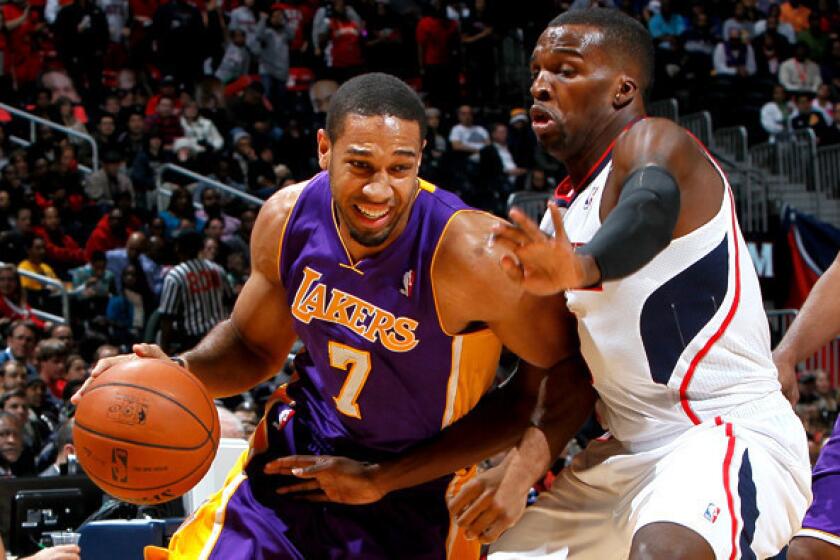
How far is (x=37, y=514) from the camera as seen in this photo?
546cm

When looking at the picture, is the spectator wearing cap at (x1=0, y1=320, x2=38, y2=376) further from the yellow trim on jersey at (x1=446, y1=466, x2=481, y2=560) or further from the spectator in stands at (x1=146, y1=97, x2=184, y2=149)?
the yellow trim on jersey at (x1=446, y1=466, x2=481, y2=560)

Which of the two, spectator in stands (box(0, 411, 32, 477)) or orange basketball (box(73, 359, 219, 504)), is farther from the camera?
spectator in stands (box(0, 411, 32, 477))

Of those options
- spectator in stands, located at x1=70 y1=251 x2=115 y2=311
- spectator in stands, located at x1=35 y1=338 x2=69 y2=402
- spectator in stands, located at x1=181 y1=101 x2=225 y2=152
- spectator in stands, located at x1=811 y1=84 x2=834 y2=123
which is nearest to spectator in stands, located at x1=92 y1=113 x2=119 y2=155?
spectator in stands, located at x1=181 y1=101 x2=225 y2=152

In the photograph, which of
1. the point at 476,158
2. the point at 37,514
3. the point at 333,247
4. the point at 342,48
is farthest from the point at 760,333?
the point at 342,48

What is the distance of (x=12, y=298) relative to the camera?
10.0 m

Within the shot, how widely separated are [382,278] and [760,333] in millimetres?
1020

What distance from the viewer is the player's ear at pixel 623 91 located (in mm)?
3441

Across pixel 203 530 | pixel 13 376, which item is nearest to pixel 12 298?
pixel 13 376

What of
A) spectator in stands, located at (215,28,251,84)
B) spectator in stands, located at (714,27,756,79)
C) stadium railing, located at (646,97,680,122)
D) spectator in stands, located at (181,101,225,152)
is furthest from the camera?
spectator in stands, located at (714,27,756,79)

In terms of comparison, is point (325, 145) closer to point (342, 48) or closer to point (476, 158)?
point (476, 158)

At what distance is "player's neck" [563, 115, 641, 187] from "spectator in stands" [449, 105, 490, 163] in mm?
10835

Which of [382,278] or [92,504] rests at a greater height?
[382,278]

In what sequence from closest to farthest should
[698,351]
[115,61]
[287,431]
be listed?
[698,351] < [287,431] < [115,61]

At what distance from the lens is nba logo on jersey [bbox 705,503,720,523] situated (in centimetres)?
294
